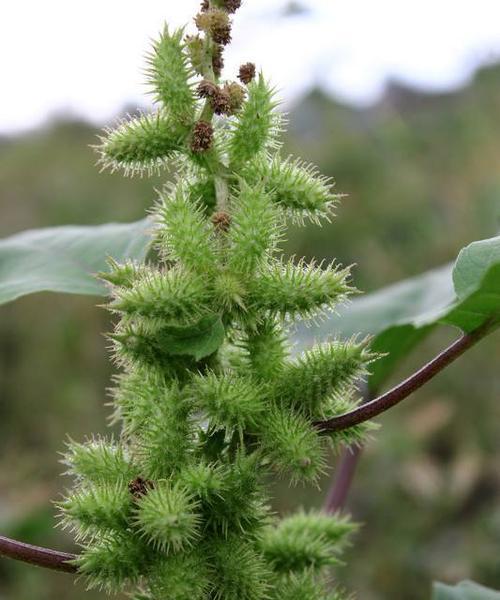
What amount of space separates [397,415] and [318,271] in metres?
5.07

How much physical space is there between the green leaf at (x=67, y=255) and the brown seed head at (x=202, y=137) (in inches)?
13.0

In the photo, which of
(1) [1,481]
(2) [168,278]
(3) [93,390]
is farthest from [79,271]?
(3) [93,390]

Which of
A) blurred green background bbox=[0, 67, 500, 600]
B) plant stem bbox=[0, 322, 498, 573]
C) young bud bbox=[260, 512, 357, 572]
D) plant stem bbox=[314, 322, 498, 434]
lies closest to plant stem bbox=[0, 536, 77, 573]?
plant stem bbox=[0, 322, 498, 573]

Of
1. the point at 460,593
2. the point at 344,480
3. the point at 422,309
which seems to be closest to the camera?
the point at 460,593

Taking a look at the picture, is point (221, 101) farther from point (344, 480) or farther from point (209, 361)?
point (344, 480)

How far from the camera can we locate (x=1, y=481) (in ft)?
18.9

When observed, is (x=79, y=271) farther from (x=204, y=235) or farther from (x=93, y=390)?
(x=93, y=390)

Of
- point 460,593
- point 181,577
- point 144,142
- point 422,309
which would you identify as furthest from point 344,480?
point 144,142

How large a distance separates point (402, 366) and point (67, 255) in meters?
4.50

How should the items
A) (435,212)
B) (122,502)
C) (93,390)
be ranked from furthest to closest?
(435,212)
(93,390)
(122,502)

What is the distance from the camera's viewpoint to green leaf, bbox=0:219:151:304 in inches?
59.9

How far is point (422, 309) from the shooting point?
6.26ft

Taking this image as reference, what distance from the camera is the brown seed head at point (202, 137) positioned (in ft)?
3.91

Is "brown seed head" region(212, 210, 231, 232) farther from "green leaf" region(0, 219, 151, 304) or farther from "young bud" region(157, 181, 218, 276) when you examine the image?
"green leaf" region(0, 219, 151, 304)
